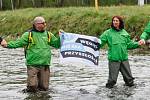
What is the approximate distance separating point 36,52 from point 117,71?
2.23m

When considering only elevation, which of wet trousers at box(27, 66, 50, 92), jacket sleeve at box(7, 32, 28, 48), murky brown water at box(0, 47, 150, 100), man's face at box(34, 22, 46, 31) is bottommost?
murky brown water at box(0, 47, 150, 100)

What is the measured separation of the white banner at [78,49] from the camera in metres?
13.0

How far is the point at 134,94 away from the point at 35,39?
2909 mm

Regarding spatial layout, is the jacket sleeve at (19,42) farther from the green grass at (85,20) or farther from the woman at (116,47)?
the green grass at (85,20)

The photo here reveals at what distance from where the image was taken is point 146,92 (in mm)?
12289

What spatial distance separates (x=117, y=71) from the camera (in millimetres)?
12797

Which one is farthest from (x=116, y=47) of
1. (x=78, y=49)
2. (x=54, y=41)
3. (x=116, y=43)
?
(x=54, y=41)

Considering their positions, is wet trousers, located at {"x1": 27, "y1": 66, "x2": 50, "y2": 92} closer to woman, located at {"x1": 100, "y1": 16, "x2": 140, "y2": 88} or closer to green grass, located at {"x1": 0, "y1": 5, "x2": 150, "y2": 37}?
woman, located at {"x1": 100, "y1": 16, "x2": 140, "y2": 88}

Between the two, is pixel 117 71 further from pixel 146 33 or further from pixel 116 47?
pixel 146 33

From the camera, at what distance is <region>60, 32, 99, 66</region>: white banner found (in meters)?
13.0

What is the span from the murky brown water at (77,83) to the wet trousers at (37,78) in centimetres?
24

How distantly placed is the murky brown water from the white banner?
807 mm

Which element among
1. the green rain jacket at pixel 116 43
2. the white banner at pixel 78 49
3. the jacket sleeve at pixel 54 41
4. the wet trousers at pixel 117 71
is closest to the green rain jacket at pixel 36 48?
the jacket sleeve at pixel 54 41

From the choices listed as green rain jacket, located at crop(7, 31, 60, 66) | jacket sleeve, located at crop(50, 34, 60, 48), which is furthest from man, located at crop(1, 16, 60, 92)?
jacket sleeve, located at crop(50, 34, 60, 48)
